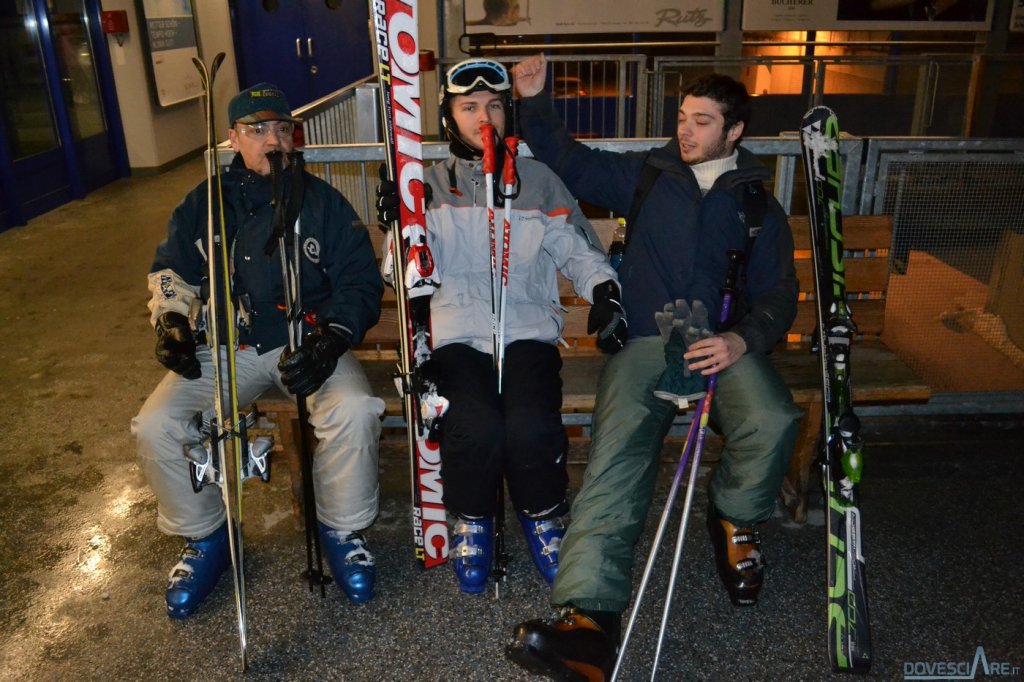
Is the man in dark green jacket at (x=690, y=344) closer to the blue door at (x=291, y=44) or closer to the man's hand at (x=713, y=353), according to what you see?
the man's hand at (x=713, y=353)

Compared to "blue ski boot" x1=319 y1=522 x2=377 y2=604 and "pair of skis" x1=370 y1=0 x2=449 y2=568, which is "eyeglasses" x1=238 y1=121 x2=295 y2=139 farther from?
"blue ski boot" x1=319 y1=522 x2=377 y2=604

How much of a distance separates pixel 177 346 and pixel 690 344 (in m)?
1.87

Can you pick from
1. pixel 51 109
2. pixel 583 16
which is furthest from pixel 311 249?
pixel 51 109

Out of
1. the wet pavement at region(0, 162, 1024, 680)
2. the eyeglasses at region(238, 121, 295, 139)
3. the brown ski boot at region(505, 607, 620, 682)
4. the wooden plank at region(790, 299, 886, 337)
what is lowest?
the wet pavement at region(0, 162, 1024, 680)

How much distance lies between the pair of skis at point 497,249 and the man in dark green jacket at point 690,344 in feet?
1.34

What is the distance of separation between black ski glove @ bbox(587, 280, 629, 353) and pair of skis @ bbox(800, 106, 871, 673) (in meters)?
0.81

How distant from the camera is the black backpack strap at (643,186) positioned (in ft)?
10.7

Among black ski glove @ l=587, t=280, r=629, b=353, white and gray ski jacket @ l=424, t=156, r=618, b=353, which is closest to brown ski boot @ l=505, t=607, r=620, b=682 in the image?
black ski glove @ l=587, t=280, r=629, b=353

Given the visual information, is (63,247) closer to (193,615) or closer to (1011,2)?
(193,615)

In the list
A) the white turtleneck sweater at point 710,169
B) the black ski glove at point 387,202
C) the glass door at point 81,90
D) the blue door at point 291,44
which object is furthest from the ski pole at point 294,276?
the blue door at point 291,44

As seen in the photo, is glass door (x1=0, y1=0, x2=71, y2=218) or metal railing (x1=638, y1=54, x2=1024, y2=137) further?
metal railing (x1=638, y1=54, x2=1024, y2=137)

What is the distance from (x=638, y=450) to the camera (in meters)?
2.89

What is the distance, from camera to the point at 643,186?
3.28m

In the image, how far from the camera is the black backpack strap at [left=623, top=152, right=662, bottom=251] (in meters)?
3.27
